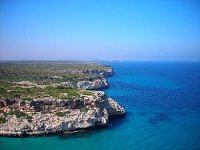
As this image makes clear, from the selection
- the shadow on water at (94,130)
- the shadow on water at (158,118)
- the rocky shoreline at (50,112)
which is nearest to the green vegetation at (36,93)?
the rocky shoreline at (50,112)

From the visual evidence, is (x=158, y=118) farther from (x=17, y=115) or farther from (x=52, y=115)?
(x=17, y=115)

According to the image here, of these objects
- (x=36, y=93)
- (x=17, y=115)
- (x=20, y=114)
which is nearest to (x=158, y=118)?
(x=36, y=93)

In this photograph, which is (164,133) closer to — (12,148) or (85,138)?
(85,138)

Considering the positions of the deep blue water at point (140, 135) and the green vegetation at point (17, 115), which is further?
the green vegetation at point (17, 115)

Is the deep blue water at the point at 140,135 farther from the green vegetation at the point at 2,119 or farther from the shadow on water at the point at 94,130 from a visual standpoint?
the green vegetation at the point at 2,119

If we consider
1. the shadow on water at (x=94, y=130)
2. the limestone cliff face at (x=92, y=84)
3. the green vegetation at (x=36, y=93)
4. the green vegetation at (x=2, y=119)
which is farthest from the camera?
the limestone cliff face at (x=92, y=84)

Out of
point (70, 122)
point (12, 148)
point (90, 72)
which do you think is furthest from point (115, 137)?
point (90, 72)

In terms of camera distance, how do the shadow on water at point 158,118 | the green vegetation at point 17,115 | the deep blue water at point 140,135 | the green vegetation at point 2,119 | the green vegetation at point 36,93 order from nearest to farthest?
1. the deep blue water at point 140,135
2. the green vegetation at point 2,119
3. the green vegetation at point 17,115
4. the green vegetation at point 36,93
5. the shadow on water at point 158,118

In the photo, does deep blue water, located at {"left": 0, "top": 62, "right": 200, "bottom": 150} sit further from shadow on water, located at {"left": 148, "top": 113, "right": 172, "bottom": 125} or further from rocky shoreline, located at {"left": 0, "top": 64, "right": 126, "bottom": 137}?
rocky shoreline, located at {"left": 0, "top": 64, "right": 126, "bottom": 137}
